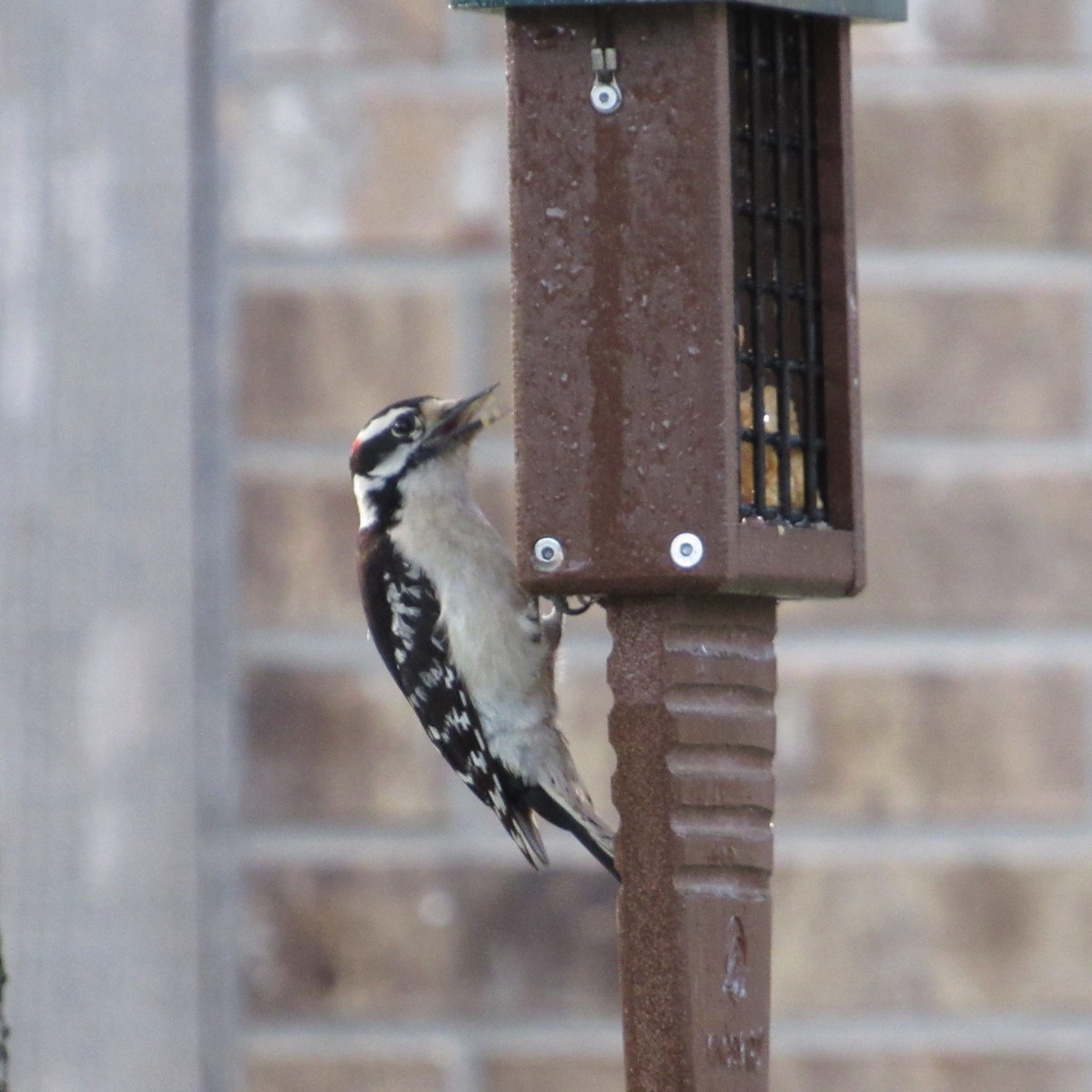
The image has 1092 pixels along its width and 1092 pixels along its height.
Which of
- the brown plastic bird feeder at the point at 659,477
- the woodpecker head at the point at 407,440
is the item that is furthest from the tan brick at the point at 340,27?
the brown plastic bird feeder at the point at 659,477

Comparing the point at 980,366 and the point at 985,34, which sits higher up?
the point at 985,34

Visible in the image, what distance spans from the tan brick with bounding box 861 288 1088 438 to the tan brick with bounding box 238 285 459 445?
536 mm

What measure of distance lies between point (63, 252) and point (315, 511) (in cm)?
49

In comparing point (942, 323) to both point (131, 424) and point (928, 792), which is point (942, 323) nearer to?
point (928, 792)

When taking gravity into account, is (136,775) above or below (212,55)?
below

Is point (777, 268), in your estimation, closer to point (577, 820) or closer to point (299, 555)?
point (577, 820)

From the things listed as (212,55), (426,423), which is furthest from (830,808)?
(212,55)

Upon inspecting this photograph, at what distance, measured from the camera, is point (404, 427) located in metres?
2.82

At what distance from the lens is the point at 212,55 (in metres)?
3.18

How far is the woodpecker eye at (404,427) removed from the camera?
2.81 m

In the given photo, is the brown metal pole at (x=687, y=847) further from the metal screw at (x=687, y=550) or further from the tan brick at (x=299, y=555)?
the tan brick at (x=299, y=555)

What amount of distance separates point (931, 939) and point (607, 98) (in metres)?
1.48

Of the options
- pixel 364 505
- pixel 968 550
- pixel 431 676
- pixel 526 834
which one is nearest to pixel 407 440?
pixel 364 505

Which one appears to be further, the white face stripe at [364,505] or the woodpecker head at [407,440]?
the white face stripe at [364,505]
